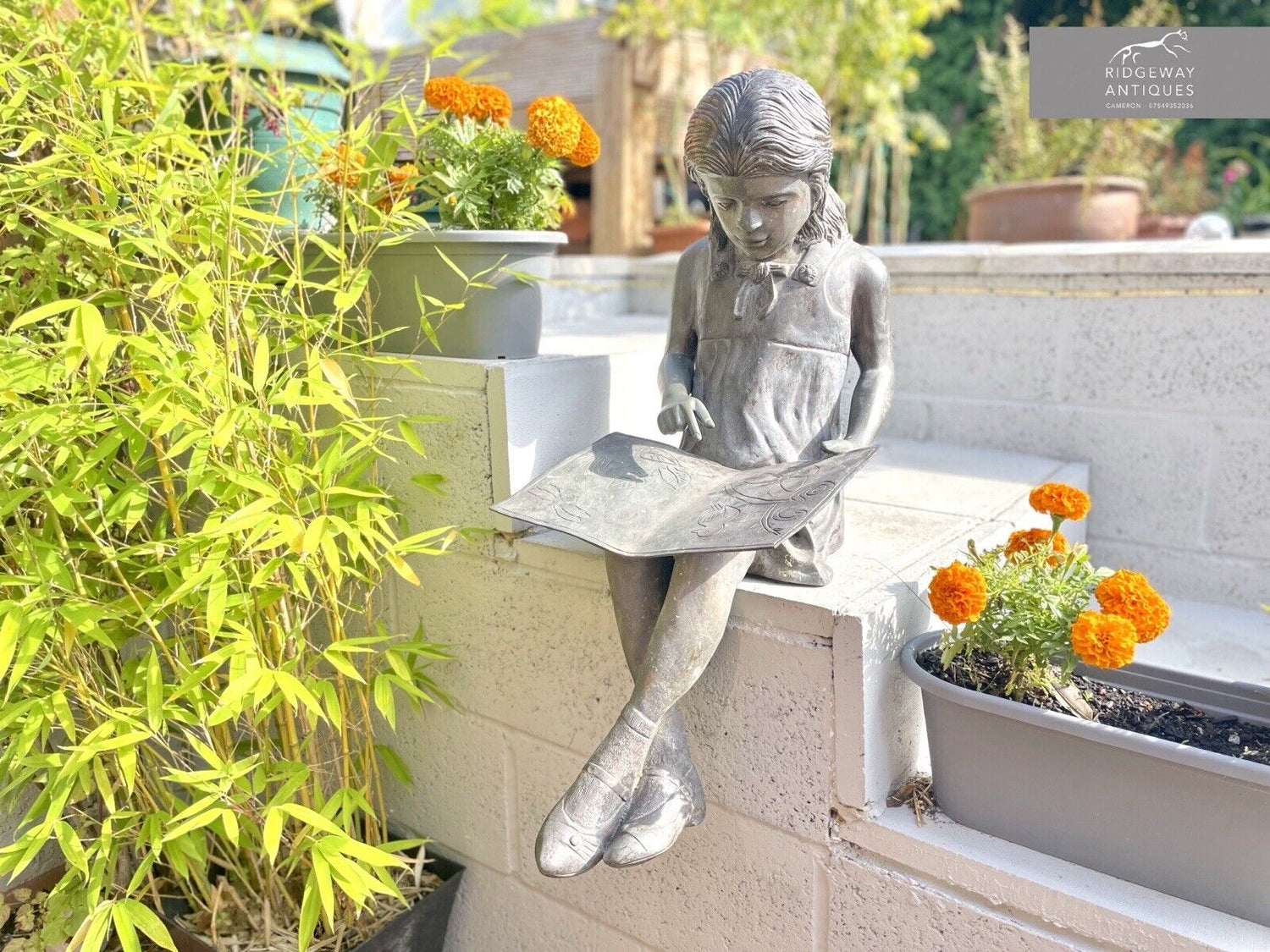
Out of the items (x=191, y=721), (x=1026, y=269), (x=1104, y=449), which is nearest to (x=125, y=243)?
(x=191, y=721)

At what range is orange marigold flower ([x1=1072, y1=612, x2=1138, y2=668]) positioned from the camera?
3.52ft

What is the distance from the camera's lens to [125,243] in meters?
1.39

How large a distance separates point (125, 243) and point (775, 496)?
1037 mm

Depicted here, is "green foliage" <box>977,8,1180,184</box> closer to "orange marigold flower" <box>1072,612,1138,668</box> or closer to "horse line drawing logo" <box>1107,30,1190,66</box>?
"horse line drawing logo" <box>1107,30,1190,66</box>

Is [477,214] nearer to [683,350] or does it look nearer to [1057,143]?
[683,350]

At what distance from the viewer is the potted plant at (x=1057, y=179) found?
9.60 ft

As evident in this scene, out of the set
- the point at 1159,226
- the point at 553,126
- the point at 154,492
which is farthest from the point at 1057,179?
the point at 154,492

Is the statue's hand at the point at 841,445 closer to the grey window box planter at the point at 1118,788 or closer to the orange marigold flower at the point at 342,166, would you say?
the grey window box planter at the point at 1118,788

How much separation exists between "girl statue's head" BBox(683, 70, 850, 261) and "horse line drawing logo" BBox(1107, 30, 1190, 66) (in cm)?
93

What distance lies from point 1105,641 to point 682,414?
2.04ft

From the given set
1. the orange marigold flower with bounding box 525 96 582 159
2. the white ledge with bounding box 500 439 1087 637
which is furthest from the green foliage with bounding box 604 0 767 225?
the orange marigold flower with bounding box 525 96 582 159

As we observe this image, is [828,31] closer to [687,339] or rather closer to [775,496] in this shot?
[687,339]

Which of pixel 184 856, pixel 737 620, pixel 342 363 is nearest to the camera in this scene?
pixel 737 620

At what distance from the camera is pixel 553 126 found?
5.08 ft
